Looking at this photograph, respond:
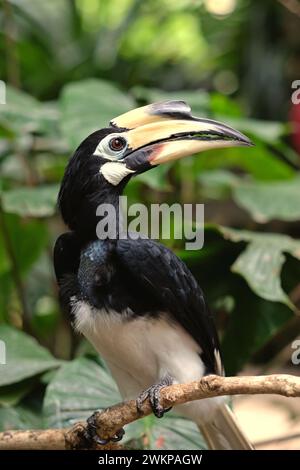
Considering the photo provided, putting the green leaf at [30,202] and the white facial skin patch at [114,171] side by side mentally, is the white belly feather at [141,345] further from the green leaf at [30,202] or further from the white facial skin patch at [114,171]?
the green leaf at [30,202]

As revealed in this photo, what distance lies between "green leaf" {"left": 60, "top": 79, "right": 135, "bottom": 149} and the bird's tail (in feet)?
2.04

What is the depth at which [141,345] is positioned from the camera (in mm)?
1162

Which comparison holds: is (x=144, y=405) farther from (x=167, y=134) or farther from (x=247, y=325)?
(x=247, y=325)

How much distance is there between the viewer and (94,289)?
1.10m

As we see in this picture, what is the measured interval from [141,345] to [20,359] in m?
0.44

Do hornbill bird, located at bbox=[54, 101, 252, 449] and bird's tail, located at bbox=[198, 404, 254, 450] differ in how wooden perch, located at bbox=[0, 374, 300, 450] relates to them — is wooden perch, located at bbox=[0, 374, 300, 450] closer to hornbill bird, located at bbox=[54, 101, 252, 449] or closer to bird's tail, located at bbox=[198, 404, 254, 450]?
hornbill bird, located at bbox=[54, 101, 252, 449]

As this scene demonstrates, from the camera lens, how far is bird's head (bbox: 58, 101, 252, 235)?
104 cm

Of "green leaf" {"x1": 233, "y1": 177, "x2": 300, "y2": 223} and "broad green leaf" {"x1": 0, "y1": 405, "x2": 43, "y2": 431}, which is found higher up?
"green leaf" {"x1": 233, "y1": 177, "x2": 300, "y2": 223}

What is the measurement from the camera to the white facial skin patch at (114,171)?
1103 millimetres

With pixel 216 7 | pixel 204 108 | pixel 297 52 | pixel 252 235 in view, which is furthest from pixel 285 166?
pixel 297 52

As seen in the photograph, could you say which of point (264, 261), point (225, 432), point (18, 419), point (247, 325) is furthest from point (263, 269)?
point (18, 419)

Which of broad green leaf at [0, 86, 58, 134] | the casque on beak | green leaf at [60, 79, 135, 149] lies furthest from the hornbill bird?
broad green leaf at [0, 86, 58, 134]
